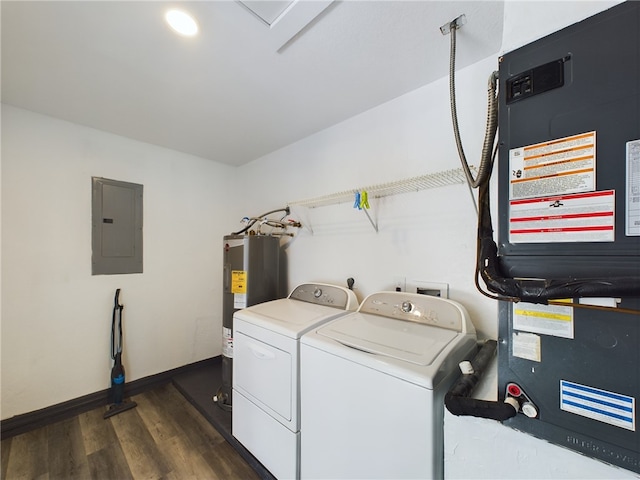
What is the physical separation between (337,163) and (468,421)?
1.80 m

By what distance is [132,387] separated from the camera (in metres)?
2.35

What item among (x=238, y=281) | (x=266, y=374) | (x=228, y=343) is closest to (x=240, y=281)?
(x=238, y=281)

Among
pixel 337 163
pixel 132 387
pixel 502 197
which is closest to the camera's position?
pixel 502 197

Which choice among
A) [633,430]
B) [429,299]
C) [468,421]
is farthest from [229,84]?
[633,430]

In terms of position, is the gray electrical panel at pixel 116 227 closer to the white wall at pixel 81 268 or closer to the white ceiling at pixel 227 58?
the white wall at pixel 81 268

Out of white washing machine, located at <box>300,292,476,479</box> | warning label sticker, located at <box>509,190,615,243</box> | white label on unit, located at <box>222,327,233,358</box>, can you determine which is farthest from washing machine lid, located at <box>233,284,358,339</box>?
warning label sticker, located at <box>509,190,615,243</box>

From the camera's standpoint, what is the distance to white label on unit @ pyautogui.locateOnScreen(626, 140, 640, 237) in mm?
533

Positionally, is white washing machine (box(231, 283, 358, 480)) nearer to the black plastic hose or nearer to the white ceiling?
the black plastic hose

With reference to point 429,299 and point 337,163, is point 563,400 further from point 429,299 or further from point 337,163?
point 337,163

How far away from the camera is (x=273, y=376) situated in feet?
4.56

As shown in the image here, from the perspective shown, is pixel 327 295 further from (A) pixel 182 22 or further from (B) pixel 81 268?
(B) pixel 81 268

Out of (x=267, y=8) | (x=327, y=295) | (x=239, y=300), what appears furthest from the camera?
(x=239, y=300)

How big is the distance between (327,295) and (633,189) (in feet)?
5.20

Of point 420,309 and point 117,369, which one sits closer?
point 420,309
